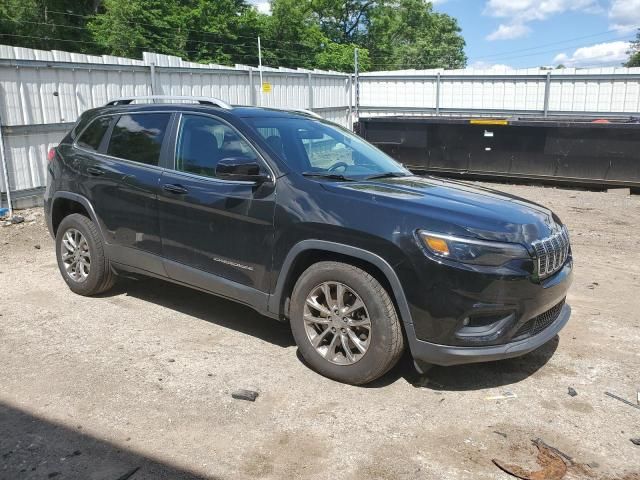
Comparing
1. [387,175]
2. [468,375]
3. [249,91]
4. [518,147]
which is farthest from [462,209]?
[249,91]

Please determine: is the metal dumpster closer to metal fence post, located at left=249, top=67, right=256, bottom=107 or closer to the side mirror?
metal fence post, located at left=249, top=67, right=256, bottom=107

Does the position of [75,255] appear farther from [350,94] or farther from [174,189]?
[350,94]

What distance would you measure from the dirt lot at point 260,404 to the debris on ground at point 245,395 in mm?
52

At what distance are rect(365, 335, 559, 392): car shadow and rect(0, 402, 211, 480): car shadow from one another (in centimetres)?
149

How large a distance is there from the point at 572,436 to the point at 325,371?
1.54m

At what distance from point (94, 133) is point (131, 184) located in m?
0.99

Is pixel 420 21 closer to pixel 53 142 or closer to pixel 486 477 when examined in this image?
pixel 53 142

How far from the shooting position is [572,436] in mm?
3305

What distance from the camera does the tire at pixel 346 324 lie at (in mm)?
3590

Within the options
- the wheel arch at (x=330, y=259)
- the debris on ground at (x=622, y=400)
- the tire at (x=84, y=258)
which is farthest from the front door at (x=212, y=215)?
the debris on ground at (x=622, y=400)

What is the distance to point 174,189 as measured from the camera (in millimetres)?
4555

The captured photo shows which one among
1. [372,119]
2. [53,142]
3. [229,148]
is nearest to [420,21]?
[372,119]

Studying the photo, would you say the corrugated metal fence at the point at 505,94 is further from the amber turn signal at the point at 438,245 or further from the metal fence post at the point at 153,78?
the amber turn signal at the point at 438,245

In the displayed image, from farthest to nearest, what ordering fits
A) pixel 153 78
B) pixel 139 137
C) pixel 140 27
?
pixel 140 27 < pixel 153 78 < pixel 139 137
